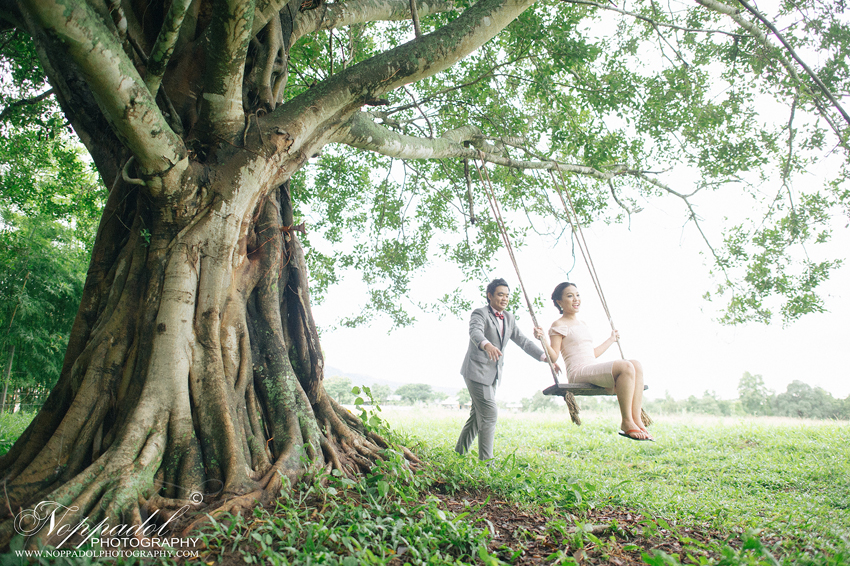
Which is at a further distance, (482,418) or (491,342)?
(491,342)

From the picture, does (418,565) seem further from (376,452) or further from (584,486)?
(584,486)

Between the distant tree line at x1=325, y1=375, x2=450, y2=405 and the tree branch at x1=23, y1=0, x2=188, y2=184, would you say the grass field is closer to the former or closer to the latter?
the tree branch at x1=23, y1=0, x2=188, y2=184

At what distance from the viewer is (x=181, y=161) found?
311cm

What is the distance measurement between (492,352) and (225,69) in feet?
10.4

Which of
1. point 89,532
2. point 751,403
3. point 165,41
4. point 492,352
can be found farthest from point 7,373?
point 751,403

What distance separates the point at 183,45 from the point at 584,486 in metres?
5.05

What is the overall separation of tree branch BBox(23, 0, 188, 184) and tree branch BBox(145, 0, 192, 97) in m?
0.25

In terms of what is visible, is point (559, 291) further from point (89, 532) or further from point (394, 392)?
point (394, 392)

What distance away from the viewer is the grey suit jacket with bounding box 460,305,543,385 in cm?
477

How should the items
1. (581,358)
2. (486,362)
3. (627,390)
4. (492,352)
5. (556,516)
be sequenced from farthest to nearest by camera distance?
1. (486,362)
2. (581,358)
3. (492,352)
4. (627,390)
5. (556,516)

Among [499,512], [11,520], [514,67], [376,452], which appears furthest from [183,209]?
[514,67]

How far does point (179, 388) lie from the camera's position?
10.1ft

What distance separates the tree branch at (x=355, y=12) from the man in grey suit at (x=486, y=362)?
3.39 meters

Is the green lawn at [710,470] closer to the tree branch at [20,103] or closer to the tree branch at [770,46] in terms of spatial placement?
the tree branch at [770,46]
